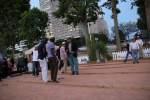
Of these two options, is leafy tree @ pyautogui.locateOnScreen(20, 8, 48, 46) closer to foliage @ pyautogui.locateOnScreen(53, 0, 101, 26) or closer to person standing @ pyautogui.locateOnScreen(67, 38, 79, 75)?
foliage @ pyautogui.locateOnScreen(53, 0, 101, 26)

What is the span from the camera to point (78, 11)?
45.6 metres

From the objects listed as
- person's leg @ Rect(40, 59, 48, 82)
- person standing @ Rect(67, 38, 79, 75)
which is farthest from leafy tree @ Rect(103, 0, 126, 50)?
person's leg @ Rect(40, 59, 48, 82)

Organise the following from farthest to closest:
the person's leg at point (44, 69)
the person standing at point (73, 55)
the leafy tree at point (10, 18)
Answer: the leafy tree at point (10, 18), the person standing at point (73, 55), the person's leg at point (44, 69)

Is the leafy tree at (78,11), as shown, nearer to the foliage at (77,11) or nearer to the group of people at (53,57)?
the foliage at (77,11)

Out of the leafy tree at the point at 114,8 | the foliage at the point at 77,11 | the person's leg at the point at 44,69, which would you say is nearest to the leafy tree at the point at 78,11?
the foliage at the point at 77,11

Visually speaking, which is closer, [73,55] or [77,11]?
[73,55]

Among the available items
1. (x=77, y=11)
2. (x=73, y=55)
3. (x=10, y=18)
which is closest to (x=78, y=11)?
(x=77, y=11)

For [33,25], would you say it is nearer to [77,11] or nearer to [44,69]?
[77,11]

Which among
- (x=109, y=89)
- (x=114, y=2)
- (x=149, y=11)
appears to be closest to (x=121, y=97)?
(x=109, y=89)

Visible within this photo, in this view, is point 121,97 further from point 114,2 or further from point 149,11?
point 114,2

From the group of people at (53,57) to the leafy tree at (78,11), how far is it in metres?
21.5

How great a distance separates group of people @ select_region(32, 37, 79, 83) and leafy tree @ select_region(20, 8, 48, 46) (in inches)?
1390

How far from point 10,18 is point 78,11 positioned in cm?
1057

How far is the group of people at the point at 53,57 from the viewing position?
56.7ft
